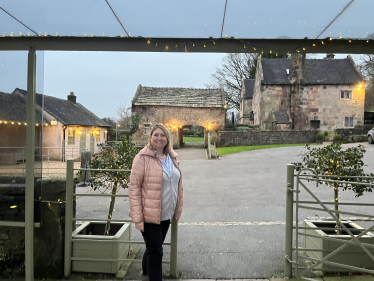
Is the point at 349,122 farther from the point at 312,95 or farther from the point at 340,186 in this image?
the point at 340,186

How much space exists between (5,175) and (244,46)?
3176 mm

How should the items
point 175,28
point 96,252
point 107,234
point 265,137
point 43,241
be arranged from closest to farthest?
point 175,28 < point 43,241 < point 96,252 < point 107,234 < point 265,137

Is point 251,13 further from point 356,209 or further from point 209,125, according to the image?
point 209,125

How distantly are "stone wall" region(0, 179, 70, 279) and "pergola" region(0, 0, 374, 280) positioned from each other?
0.11 metres

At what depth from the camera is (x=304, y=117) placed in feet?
88.5

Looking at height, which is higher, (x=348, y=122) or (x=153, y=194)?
(x=348, y=122)

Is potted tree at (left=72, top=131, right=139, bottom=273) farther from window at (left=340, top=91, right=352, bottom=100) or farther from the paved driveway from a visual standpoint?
window at (left=340, top=91, right=352, bottom=100)

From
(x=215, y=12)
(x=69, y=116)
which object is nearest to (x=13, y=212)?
(x=215, y=12)

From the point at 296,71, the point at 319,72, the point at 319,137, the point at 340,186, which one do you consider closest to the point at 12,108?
the point at 340,186

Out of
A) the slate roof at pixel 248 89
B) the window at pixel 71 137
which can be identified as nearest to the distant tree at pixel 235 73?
the slate roof at pixel 248 89

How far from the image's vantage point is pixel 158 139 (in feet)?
9.69

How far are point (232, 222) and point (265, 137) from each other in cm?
1768

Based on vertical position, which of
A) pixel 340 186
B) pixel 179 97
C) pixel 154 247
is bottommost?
pixel 154 247

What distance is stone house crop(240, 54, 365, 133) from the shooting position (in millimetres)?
26391
